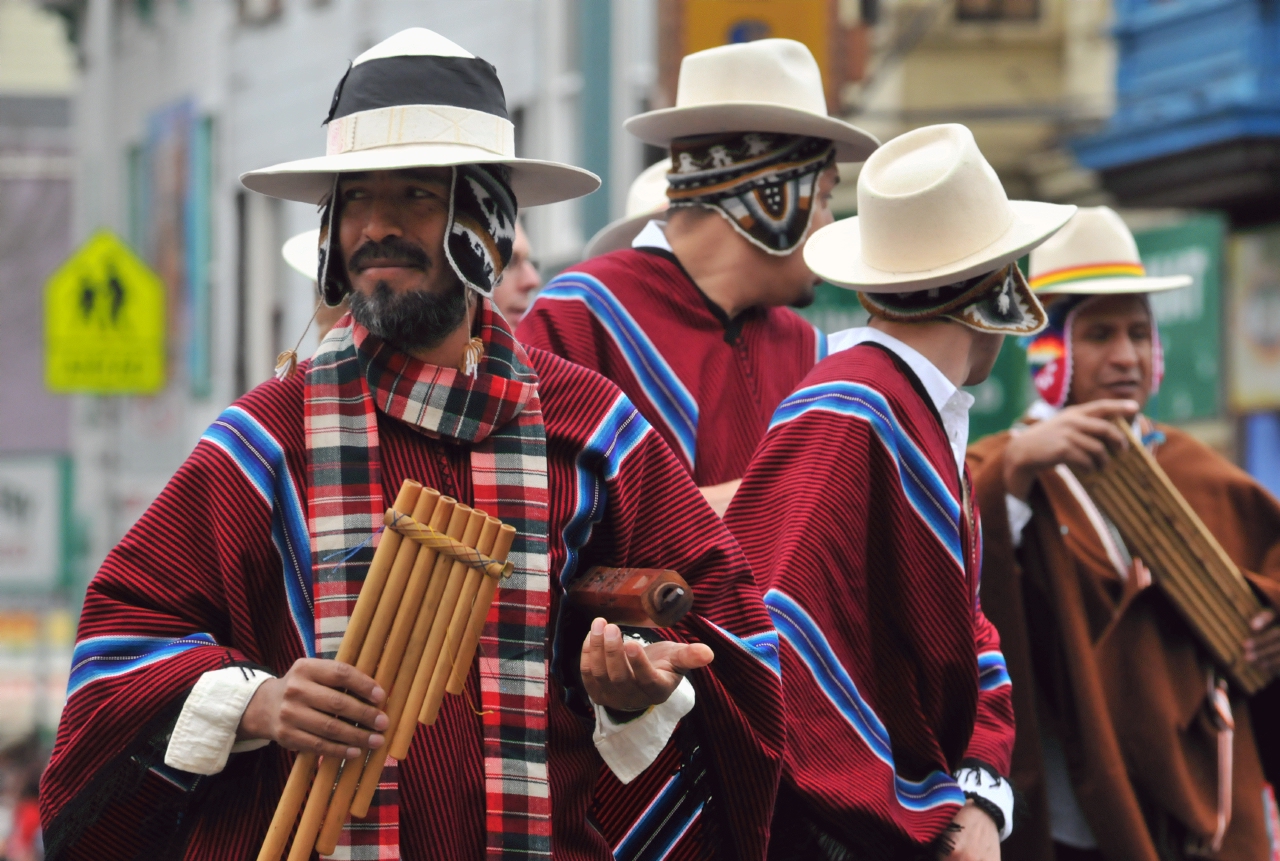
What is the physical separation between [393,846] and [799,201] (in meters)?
2.18

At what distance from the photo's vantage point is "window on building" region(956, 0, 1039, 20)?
16469mm

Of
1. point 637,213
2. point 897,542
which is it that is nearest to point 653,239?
point 637,213

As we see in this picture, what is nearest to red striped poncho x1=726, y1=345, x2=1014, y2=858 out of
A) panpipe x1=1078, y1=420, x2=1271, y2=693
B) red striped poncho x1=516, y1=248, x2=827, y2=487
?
red striped poncho x1=516, y1=248, x2=827, y2=487

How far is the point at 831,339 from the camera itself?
14.9 feet

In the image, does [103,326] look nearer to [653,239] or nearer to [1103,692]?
[653,239]

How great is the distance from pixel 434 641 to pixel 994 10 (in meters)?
14.6

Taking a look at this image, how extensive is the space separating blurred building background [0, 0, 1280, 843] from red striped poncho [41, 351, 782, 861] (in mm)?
3251

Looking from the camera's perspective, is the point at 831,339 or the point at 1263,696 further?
the point at 1263,696

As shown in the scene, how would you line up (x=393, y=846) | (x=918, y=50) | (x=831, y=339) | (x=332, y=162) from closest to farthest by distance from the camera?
1. (x=393, y=846)
2. (x=332, y=162)
3. (x=831, y=339)
4. (x=918, y=50)

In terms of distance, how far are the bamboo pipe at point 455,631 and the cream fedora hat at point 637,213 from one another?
7.67ft

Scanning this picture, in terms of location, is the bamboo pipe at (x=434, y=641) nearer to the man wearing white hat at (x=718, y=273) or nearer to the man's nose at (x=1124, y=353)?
the man wearing white hat at (x=718, y=273)

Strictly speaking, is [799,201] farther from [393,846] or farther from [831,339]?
[393,846]

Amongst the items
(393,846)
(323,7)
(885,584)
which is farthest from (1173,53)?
(393,846)

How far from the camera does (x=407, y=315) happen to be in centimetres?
301
